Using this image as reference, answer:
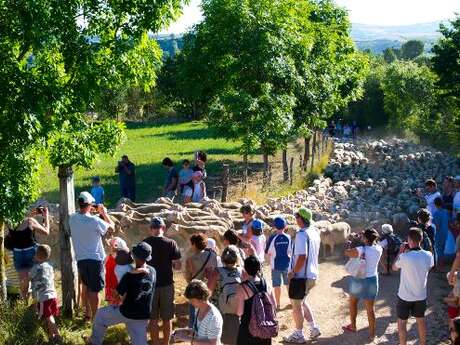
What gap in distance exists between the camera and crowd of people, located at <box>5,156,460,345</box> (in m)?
8.09

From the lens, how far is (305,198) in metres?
20.0

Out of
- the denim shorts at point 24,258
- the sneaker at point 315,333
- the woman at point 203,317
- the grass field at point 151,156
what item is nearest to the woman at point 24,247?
the denim shorts at point 24,258

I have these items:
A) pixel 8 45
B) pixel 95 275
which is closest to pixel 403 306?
pixel 95 275

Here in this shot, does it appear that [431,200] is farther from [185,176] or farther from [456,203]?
[185,176]

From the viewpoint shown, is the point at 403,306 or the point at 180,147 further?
the point at 180,147

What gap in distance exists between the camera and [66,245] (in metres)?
11.2

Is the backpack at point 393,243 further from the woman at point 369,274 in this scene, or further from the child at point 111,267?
the child at point 111,267

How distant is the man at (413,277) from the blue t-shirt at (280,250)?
199 cm

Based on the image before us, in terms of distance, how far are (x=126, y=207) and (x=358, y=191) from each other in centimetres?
915

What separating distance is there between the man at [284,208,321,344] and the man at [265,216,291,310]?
50 cm

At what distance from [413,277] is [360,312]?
300 centimetres

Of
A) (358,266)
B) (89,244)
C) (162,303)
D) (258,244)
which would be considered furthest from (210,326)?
(358,266)

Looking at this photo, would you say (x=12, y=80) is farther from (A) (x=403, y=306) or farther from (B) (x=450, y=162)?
(B) (x=450, y=162)

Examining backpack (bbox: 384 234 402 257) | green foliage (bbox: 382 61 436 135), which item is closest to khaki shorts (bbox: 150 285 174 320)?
backpack (bbox: 384 234 402 257)
